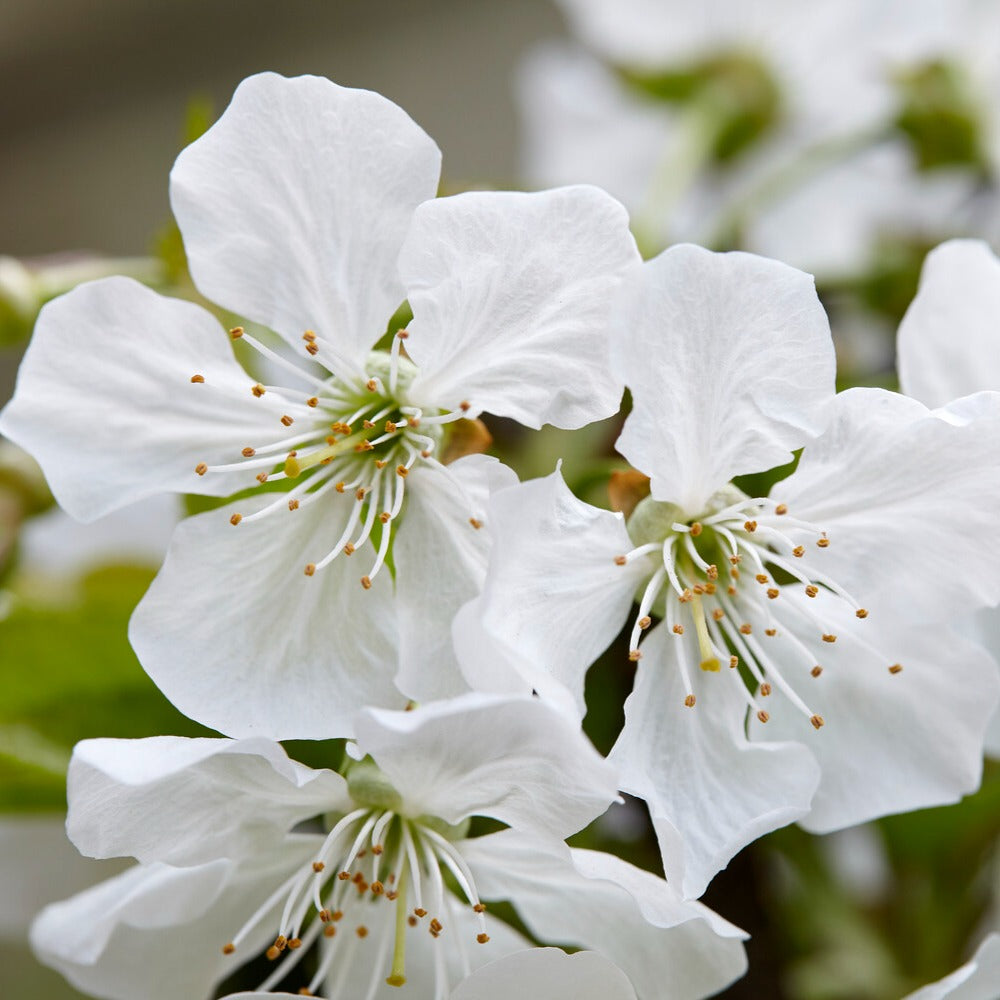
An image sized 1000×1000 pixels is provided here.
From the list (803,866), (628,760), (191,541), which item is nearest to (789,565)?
(628,760)

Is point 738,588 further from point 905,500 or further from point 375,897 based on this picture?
point 375,897

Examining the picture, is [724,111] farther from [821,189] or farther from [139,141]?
[139,141]

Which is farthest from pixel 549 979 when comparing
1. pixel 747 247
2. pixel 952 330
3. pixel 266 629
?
pixel 747 247

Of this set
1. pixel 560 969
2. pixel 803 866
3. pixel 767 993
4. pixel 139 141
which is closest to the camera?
pixel 560 969

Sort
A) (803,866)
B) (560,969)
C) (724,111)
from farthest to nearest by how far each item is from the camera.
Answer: (724,111)
(803,866)
(560,969)

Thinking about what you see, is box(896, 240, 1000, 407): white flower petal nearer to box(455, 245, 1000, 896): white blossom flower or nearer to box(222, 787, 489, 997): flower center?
box(455, 245, 1000, 896): white blossom flower

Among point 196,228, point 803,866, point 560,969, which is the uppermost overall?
point 196,228
